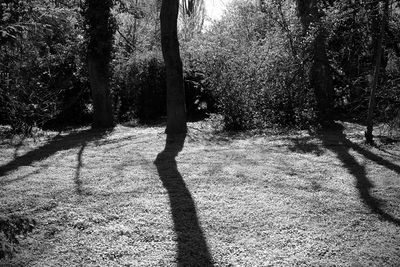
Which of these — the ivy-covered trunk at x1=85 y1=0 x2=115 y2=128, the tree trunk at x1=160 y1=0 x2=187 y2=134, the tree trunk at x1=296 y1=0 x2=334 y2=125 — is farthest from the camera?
the ivy-covered trunk at x1=85 y1=0 x2=115 y2=128

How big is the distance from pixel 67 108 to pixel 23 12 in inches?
370

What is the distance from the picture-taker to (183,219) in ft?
13.9

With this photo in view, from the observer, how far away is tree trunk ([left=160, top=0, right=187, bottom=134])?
835cm

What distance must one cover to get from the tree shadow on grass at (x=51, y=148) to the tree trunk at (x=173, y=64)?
1.93 metres

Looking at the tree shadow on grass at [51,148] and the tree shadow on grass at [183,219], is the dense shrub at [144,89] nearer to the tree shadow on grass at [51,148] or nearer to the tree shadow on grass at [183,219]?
the tree shadow on grass at [51,148]

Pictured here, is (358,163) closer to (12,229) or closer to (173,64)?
(173,64)

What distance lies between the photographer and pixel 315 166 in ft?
19.9

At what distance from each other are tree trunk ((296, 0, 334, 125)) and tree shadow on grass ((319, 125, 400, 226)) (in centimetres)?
93

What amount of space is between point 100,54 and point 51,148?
3.64 meters

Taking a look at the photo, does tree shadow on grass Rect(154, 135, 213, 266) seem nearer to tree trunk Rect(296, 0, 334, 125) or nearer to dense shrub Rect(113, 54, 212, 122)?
tree trunk Rect(296, 0, 334, 125)

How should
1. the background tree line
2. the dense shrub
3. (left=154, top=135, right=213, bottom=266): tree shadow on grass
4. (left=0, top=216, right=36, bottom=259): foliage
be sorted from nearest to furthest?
1. (left=0, top=216, right=36, bottom=259): foliage
2. (left=154, top=135, right=213, bottom=266): tree shadow on grass
3. the background tree line
4. the dense shrub

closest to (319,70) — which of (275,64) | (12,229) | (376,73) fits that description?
(275,64)

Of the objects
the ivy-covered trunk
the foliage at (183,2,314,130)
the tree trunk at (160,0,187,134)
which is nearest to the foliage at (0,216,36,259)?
the tree trunk at (160,0,187,134)

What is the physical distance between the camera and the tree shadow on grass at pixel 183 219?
3.52m
